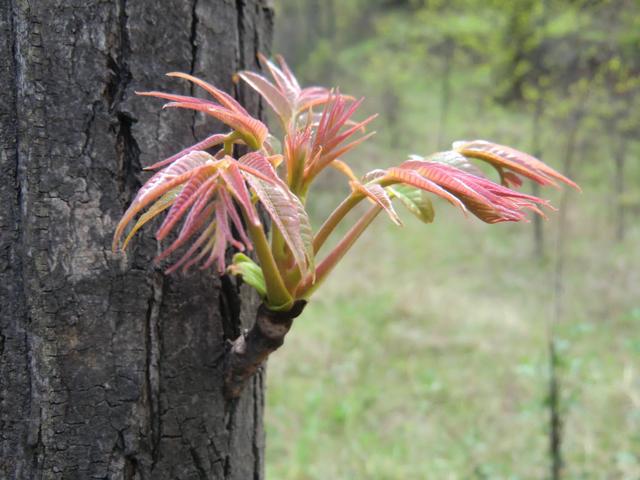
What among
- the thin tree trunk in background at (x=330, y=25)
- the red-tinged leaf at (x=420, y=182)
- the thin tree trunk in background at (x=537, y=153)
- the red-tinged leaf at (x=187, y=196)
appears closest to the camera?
the red-tinged leaf at (x=187, y=196)

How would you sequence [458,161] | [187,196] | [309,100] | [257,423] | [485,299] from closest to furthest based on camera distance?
[187,196], [458,161], [309,100], [257,423], [485,299]

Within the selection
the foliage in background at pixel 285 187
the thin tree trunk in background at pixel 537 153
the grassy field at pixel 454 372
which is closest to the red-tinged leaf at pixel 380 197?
the foliage in background at pixel 285 187

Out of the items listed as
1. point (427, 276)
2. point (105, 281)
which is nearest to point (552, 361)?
point (105, 281)

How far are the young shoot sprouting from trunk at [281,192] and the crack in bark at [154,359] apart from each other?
6 centimetres

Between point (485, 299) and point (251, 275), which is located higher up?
point (251, 275)

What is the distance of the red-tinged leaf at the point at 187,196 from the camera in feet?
1.64

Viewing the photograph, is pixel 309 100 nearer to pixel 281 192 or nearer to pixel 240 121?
pixel 240 121

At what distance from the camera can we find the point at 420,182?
25.0 inches

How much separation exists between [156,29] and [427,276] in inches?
238

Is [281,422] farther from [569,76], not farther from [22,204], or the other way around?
[569,76]

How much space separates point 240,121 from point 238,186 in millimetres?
148

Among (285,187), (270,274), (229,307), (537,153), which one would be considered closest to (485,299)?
(537,153)

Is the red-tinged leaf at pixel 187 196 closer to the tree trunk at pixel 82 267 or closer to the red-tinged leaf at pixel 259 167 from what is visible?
the red-tinged leaf at pixel 259 167

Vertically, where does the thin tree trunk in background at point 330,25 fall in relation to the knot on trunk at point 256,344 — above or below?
above
